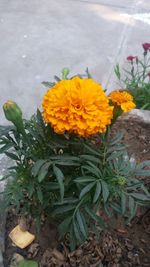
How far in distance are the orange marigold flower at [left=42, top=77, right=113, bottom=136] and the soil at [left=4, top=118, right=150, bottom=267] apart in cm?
63

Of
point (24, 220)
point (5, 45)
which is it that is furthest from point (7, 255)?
point (5, 45)

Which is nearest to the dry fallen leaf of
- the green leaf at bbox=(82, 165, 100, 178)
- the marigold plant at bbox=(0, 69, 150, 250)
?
the marigold plant at bbox=(0, 69, 150, 250)

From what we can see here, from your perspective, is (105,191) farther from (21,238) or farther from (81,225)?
(21,238)

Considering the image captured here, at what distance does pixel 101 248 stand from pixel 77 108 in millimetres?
738

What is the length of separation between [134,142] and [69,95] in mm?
977

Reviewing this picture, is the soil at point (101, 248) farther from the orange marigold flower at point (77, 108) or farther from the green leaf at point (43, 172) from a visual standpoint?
the orange marigold flower at point (77, 108)

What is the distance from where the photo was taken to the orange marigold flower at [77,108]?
1.05m

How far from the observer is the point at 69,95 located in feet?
3.47

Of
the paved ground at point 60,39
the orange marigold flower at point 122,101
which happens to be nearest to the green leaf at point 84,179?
the orange marigold flower at point 122,101

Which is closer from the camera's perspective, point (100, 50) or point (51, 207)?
point (51, 207)

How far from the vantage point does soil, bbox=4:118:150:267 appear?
5.02 feet

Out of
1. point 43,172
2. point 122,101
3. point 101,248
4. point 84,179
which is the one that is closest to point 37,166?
point 43,172

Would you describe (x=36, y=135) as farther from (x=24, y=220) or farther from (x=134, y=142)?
(x=134, y=142)

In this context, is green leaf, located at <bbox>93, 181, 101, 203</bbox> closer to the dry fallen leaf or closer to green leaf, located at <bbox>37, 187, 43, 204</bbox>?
green leaf, located at <bbox>37, 187, 43, 204</bbox>
